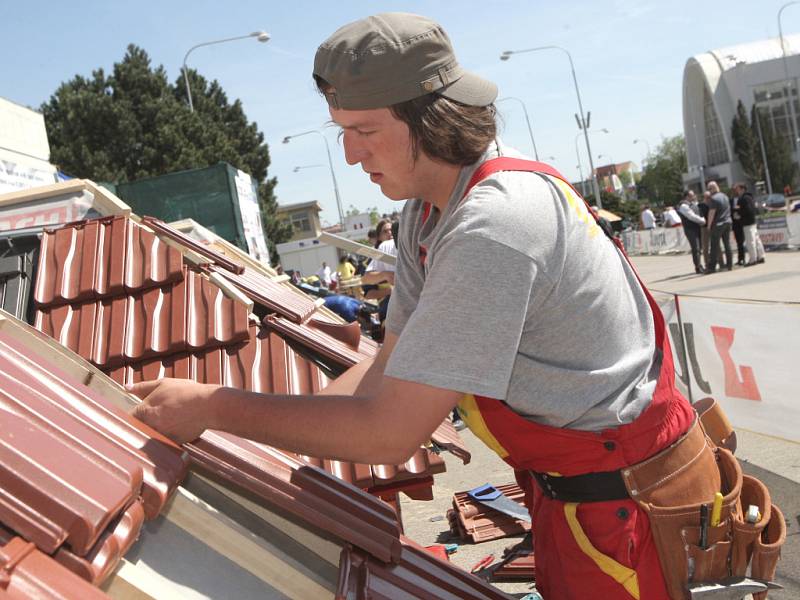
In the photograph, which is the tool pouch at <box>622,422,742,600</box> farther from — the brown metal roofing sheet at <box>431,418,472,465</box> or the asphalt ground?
the asphalt ground

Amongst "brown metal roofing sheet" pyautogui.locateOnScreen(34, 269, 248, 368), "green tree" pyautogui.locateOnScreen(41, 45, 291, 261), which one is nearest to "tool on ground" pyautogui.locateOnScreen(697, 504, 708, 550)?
"brown metal roofing sheet" pyautogui.locateOnScreen(34, 269, 248, 368)

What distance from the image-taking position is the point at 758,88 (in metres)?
90.3

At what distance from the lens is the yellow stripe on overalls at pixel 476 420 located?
1.85m

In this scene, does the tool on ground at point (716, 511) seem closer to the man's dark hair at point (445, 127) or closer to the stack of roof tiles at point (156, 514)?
the stack of roof tiles at point (156, 514)

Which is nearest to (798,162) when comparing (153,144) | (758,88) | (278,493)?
(758,88)

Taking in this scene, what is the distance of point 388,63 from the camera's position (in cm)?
171

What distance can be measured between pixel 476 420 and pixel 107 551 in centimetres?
85

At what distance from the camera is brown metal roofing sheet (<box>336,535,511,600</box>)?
1.77 meters

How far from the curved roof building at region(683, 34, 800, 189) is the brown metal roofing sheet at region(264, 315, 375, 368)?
8799cm

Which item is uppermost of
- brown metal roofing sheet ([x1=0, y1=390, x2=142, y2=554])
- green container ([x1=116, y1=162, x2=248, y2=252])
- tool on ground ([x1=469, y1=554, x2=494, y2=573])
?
green container ([x1=116, y1=162, x2=248, y2=252])

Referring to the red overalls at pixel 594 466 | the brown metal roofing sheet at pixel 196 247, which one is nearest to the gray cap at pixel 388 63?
the red overalls at pixel 594 466

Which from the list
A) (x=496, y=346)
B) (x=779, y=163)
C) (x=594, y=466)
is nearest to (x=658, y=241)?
(x=594, y=466)

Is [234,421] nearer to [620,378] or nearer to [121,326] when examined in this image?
[620,378]

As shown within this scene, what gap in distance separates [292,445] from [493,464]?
19.6 feet
